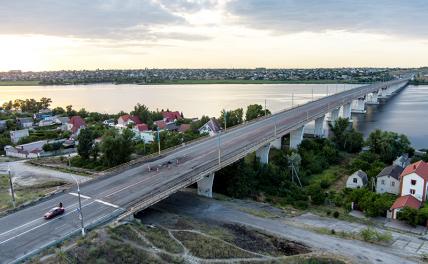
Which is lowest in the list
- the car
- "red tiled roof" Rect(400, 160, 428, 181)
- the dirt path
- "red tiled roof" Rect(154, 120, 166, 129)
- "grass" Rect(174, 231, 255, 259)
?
the dirt path

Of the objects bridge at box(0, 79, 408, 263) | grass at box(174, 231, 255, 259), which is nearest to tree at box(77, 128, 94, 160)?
bridge at box(0, 79, 408, 263)

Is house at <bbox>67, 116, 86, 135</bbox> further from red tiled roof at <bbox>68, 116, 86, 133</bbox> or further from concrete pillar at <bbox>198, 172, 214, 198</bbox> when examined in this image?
concrete pillar at <bbox>198, 172, 214, 198</bbox>

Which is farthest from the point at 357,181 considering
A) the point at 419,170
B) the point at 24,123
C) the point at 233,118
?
the point at 24,123

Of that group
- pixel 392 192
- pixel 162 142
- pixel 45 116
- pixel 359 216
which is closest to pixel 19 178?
pixel 162 142

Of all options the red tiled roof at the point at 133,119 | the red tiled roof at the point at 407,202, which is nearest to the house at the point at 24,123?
the red tiled roof at the point at 133,119

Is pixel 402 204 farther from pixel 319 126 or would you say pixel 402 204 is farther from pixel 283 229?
pixel 319 126

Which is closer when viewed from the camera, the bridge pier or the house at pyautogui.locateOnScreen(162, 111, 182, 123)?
the house at pyautogui.locateOnScreen(162, 111, 182, 123)
